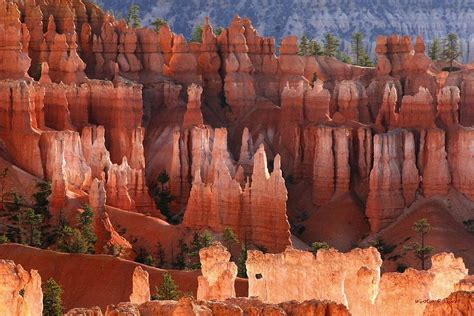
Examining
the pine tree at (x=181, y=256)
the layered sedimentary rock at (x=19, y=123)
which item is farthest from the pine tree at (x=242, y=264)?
the layered sedimentary rock at (x=19, y=123)

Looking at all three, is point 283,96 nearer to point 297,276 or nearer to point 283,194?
point 283,194

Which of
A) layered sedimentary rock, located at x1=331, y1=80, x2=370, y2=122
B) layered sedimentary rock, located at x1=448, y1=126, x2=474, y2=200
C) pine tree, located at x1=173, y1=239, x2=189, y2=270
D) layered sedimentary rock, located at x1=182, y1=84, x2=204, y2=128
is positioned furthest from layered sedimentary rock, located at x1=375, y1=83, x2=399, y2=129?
pine tree, located at x1=173, y1=239, x2=189, y2=270

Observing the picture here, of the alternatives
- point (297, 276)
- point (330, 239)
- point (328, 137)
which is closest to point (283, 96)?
point (328, 137)

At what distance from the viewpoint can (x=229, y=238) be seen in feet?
259

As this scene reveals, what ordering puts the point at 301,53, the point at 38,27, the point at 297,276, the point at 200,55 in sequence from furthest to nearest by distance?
the point at 301,53, the point at 200,55, the point at 38,27, the point at 297,276

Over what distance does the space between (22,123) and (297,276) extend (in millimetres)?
39111

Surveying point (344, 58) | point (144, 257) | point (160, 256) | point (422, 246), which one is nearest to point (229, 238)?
point (160, 256)

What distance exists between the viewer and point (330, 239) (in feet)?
291

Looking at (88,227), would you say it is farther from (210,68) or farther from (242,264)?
(210,68)

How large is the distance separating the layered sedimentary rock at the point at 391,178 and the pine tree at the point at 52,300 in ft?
96.6

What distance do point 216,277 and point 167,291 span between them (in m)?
12.9

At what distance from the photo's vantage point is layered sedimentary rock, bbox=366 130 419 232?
90812 mm

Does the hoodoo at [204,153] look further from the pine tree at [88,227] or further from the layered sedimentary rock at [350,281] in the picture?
the layered sedimentary rock at [350,281]

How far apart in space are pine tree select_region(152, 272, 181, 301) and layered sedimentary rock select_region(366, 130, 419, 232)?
26227mm
